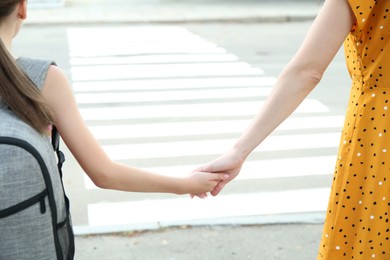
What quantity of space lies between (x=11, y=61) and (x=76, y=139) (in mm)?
340

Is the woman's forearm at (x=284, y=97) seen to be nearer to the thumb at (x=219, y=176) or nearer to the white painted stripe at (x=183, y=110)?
the thumb at (x=219, y=176)

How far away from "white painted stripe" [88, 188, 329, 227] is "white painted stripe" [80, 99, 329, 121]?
2664 millimetres

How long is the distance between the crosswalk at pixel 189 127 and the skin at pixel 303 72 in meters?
2.33

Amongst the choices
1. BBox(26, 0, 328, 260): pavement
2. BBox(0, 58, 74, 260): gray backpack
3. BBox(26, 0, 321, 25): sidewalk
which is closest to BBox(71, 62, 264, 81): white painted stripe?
BBox(26, 0, 321, 25): sidewalk

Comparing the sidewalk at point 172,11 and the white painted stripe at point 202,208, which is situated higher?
the sidewalk at point 172,11

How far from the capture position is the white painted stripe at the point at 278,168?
19.3 ft

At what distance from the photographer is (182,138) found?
702 cm

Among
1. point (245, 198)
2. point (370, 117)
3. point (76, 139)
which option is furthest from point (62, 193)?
point (245, 198)

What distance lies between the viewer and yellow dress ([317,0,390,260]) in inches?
78.0

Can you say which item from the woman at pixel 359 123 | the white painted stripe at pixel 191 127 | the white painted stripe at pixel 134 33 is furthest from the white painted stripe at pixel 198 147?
the white painted stripe at pixel 134 33

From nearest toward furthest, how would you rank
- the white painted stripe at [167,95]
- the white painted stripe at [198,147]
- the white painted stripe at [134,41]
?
the white painted stripe at [198,147] → the white painted stripe at [167,95] → the white painted stripe at [134,41]

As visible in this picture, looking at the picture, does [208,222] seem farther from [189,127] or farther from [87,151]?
[189,127]

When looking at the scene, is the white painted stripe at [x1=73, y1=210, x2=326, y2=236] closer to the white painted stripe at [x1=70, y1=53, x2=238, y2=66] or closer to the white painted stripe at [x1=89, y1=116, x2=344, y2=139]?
the white painted stripe at [x1=89, y1=116, x2=344, y2=139]

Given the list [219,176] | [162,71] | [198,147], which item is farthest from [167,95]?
[219,176]
